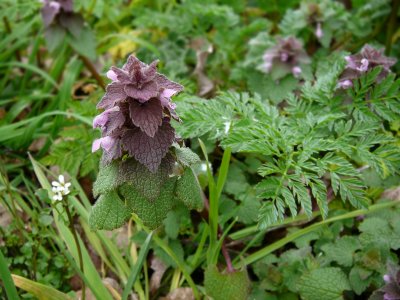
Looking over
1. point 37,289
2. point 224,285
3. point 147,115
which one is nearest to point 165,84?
point 147,115

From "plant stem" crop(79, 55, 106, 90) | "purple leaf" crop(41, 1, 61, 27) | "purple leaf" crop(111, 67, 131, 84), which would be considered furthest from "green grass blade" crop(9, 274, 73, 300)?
"purple leaf" crop(41, 1, 61, 27)

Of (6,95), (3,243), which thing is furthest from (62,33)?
(3,243)

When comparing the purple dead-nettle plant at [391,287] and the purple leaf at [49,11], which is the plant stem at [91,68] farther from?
the purple dead-nettle plant at [391,287]

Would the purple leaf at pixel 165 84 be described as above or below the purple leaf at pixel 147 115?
above

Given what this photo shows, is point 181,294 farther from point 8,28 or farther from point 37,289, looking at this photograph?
point 8,28

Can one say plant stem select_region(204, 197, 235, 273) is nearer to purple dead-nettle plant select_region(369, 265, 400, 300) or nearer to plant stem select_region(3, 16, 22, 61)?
purple dead-nettle plant select_region(369, 265, 400, 300)

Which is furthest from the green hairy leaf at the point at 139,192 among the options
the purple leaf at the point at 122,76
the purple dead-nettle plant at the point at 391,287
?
the purple dead-nettle plant at the point at 391,287
